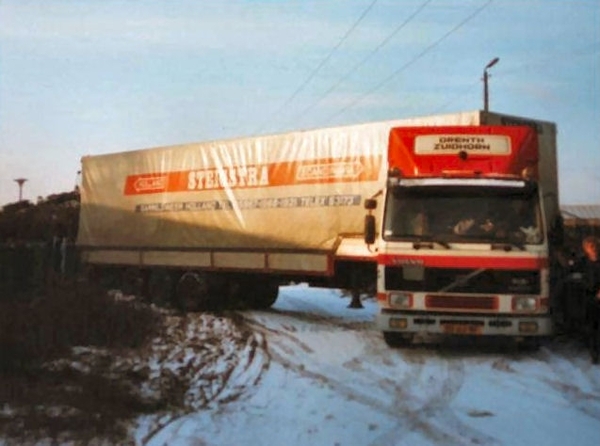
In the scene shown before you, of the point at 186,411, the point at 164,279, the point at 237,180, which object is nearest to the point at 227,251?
the point at 237,180

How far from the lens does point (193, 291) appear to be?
1877 cm

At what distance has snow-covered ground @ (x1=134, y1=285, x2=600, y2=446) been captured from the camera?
7250 millimetres

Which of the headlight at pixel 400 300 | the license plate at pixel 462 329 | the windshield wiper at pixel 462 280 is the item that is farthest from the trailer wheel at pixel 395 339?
the windshield wiper at pixel 462 280

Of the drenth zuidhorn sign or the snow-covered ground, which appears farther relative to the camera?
the drenth zuidhorn sign

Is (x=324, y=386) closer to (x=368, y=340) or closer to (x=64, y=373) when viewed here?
(x=64, y=373)

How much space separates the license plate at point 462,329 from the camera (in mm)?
11219

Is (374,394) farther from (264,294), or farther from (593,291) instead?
(264,294)

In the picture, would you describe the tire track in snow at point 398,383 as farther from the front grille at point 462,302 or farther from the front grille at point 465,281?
the front grille at point 465,281

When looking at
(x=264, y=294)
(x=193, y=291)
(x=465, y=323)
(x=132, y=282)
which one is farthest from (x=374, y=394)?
(x=132, y=282)

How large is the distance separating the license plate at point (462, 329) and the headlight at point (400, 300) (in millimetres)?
573

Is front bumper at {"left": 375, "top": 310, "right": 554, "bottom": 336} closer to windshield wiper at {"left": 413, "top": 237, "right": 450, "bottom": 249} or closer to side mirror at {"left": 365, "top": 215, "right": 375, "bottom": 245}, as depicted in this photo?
windshield wiper at {"left": 413, "top": 237, "right": 450, "bottom": 249}

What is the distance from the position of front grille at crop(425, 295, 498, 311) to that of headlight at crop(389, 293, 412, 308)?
246mm

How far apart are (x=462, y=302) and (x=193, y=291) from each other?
8.82 metres

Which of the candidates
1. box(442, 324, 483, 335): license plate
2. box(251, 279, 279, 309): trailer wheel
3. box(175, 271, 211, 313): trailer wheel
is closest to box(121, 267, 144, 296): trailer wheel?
box(175, 271, 211, 313): trailer wheel
